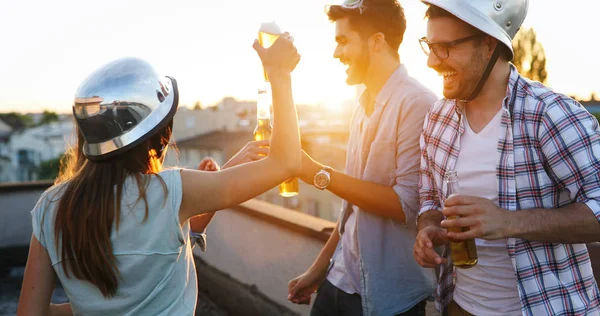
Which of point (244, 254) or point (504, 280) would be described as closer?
point (504, 280)

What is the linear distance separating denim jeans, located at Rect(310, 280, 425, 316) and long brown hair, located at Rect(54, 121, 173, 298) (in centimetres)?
108

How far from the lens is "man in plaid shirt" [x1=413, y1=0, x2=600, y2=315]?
1.66 meters

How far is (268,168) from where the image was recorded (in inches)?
68.9

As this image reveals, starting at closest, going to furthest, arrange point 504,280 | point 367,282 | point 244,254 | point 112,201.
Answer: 1. point 112,201
2. point 504,280
3. point 367,282
4. point 244,254

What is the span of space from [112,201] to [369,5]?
1.39 m

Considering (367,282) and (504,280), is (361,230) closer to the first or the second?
(367,282)

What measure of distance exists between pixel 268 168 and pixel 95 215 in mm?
537

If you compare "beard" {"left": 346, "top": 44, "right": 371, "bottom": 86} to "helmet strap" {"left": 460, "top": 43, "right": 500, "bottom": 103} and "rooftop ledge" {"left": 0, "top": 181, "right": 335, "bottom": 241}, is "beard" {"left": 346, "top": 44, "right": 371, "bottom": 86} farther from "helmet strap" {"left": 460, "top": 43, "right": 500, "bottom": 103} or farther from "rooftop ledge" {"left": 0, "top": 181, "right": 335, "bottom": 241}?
"rooftop ledge" {"left": 0, "top": 181, "right": 335, "bottom": 241}

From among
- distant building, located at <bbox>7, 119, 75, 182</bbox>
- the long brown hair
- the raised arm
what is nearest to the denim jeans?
the raised arm

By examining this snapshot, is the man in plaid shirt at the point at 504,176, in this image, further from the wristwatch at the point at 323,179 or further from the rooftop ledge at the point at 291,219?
the rooftop ledge at the point at 291,219

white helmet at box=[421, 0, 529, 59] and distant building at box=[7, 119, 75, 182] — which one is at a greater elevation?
white helmet at box=[421, 0, 529, 59]

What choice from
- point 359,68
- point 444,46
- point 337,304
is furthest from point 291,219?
point 444,46

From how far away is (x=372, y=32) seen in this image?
96.2 inches

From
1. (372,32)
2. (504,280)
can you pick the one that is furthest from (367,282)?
(372,32)
